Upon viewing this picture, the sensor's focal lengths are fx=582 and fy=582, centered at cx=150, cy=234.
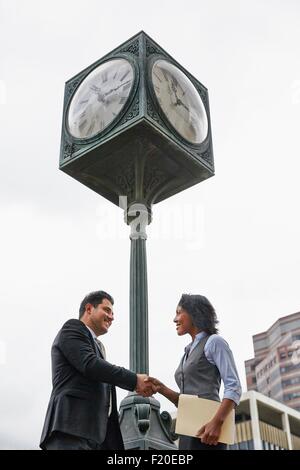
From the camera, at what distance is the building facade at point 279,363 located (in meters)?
74.1

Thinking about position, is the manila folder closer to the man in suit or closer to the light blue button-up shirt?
the light blue button-up shirt

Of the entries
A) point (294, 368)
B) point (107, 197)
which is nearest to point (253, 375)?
point (294, 368)

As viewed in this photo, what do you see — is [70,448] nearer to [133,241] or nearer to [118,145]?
[133,241]

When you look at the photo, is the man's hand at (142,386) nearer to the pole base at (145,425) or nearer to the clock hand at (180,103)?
the pole base at (145,425)

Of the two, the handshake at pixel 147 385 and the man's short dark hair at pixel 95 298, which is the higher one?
the man's short dark hair at pixel 95 298

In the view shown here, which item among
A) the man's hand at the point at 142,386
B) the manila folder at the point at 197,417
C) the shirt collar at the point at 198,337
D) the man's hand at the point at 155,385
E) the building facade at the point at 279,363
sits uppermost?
the building facade at the point at 279,363

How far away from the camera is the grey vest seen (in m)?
2.71

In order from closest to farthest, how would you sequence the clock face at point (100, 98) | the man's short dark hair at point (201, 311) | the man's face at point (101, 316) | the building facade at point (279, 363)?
the man's short dark hair at point (201, 311)
the man's face at point (101, 316)
the clock face at point (100, 98)
the building facade at point (279, 363)

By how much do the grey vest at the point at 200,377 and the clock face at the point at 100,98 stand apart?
3855mm

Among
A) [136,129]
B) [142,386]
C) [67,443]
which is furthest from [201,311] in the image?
[136,129]

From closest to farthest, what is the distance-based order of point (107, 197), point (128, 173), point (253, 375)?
point (128, 173) → point (107, 197) → point (253, 375)

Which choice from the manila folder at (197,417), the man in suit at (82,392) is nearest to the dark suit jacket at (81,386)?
the man in suit at (82,392)

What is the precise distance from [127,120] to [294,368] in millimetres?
73466
